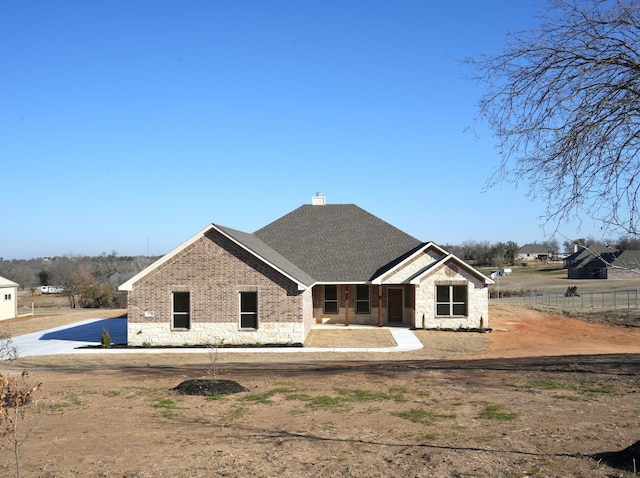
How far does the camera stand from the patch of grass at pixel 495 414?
11078 millimetres

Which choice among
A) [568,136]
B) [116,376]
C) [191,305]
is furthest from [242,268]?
[568,136]

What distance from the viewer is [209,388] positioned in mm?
14539

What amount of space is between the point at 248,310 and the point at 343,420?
1551 centimetres

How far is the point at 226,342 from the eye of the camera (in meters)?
26.1

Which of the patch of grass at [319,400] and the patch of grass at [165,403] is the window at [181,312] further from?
the patch of grass at [319,400]

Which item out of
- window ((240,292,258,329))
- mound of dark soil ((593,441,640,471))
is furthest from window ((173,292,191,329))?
mound of dark soil ((593,441,640,471))

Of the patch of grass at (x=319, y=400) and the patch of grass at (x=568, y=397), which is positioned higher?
the patch of grass at (x=568, y=397)

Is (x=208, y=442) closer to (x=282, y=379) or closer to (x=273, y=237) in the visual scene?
(x=282, y=379)

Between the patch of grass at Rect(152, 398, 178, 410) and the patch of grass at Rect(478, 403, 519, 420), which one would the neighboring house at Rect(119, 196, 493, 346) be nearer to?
the patch of grass at Rect(152, 398, 178, 410)

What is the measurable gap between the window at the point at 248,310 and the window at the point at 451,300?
1052 cm

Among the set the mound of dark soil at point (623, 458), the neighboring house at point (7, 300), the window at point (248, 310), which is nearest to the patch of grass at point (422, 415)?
the mound of dark soil at point (623, 458)

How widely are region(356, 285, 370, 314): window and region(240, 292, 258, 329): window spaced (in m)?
9.19

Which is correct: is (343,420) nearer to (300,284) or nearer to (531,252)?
(300,284)

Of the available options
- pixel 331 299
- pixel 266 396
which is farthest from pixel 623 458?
pixel 331 299
